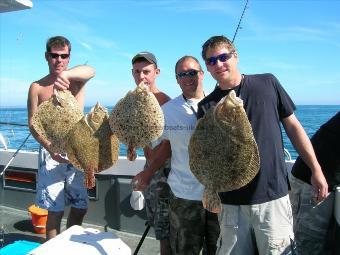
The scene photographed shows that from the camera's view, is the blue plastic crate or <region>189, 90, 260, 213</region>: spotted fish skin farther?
the blue plastic crate

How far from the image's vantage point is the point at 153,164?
3.95 m

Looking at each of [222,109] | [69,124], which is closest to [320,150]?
[222,109]

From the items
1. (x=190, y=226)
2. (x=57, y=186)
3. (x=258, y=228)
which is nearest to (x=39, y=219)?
(x=57, y=186)

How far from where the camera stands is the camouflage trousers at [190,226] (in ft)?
12.7

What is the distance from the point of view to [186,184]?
383 cm

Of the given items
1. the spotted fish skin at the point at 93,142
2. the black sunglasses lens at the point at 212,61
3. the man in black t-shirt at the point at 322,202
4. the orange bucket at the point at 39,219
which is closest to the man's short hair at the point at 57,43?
the spotted fish skin at the point at 93,142

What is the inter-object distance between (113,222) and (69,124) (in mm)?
3794

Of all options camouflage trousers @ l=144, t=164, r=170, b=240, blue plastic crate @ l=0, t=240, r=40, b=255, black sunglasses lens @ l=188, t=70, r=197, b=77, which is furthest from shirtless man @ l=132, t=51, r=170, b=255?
blue plastic crate @ l=0, t=240, r=40, b=255

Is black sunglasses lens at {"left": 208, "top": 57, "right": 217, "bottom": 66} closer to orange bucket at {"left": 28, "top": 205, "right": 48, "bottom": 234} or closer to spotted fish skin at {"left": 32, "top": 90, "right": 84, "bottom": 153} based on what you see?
spotted fish skin at {"left": 32, "top": 90, "right": 84, "bottom": 153}

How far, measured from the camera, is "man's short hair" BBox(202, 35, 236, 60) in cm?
308

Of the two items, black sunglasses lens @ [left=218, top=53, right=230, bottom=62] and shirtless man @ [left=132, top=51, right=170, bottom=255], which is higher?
black sunglasses lens @ [left=218, top=53, right=230, bottom=62]

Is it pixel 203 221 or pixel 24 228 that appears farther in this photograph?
pixel 24 228

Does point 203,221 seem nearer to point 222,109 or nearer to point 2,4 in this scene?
point 222,109

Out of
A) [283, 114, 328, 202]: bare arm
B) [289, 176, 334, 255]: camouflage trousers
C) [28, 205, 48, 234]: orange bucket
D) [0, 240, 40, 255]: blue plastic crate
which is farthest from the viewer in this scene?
[28, 205, 48, 234]: orange bucket
